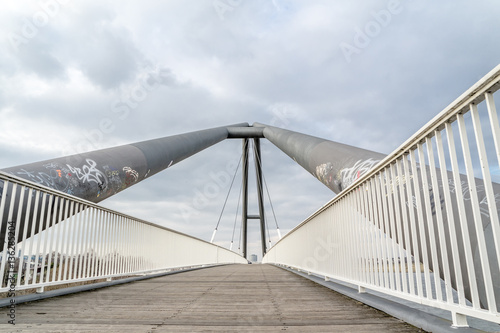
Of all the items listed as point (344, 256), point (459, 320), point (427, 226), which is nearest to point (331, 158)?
point (344, 256)

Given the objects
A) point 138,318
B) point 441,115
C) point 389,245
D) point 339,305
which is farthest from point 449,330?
point 138,318

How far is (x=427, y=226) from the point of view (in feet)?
9.16

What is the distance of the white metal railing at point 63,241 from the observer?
9.97 feet

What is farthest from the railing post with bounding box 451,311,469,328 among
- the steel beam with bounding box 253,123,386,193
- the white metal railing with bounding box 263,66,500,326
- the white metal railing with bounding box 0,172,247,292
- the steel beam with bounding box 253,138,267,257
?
the steel beam with bounding box 253,138,267,257

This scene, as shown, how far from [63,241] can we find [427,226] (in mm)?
3690

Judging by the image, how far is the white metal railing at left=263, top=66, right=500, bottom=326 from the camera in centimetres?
157

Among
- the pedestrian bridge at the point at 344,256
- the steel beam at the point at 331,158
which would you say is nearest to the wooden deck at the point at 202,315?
the pedestrian bridge at the point at 344,256

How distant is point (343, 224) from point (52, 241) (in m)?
3.11

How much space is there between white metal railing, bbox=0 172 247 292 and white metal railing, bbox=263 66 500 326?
3.04 metres

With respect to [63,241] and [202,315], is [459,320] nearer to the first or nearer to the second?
[202,315]

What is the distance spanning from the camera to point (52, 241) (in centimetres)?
367

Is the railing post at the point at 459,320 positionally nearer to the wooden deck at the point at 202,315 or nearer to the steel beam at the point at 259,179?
the wooden deck at the point at 202,315

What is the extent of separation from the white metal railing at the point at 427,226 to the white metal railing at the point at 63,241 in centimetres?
304

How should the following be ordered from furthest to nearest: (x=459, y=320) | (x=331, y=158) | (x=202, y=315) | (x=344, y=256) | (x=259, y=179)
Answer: (x=259, y=179) < (x=331, y=158) < (x=344, y=256) < (x=202, y=315) < (x=459, y=320)
